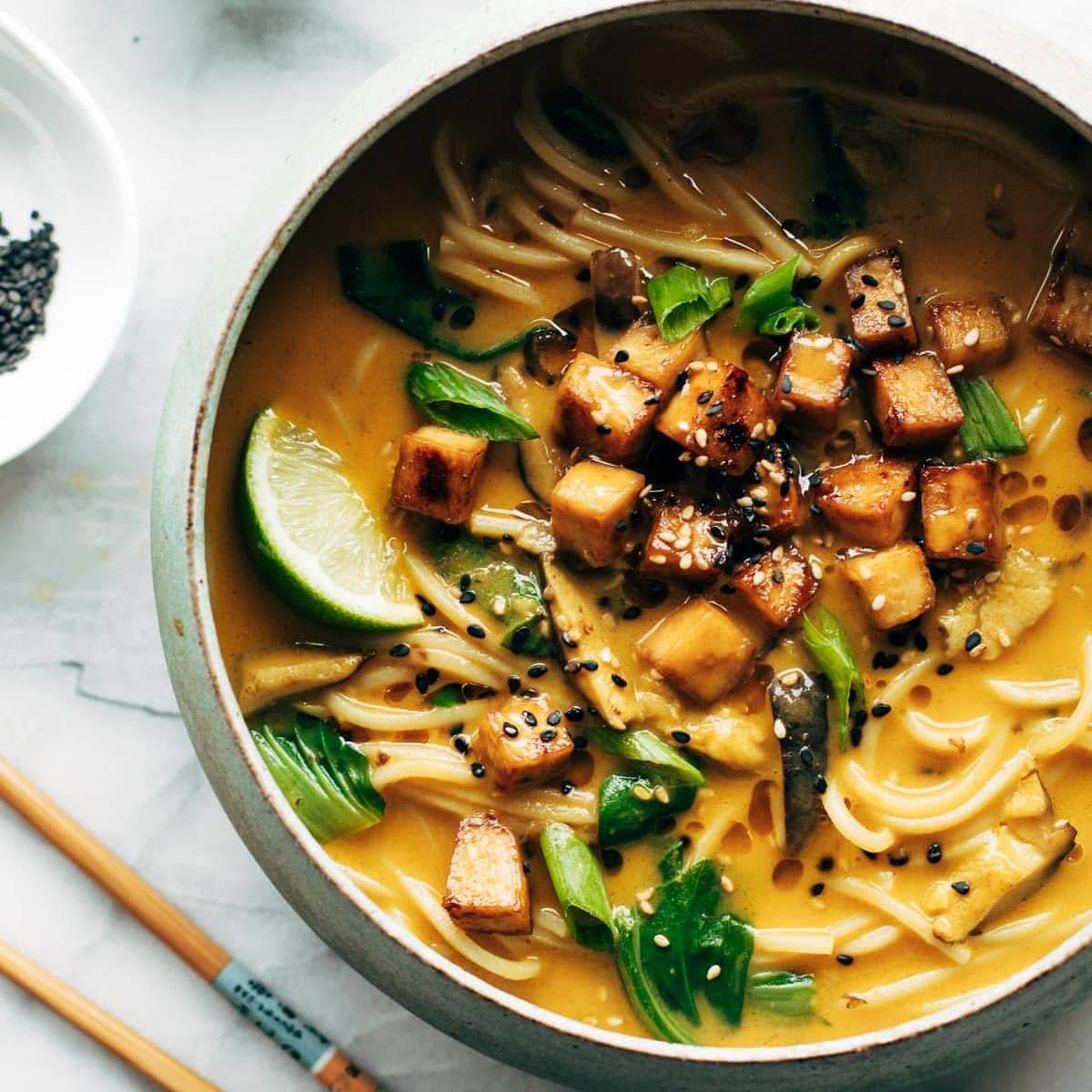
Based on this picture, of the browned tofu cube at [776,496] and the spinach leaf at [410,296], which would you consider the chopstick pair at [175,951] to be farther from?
the browned tofu cube at [776,496]

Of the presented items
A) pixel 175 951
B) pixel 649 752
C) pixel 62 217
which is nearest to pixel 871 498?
pixel 649 752

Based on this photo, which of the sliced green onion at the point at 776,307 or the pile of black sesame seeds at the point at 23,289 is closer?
the sliced green onion at the point at 776,307

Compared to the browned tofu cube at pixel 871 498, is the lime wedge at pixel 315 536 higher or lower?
higher

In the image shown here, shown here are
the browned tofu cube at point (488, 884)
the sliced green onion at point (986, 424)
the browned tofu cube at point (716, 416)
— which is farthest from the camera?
the sliced green onion at point (986, 424)

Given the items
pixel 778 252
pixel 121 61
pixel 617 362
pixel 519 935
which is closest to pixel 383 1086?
pixel 519 935

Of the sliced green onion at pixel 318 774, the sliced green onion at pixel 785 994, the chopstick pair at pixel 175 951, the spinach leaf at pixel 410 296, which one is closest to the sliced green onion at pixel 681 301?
the spinach leaf at pixel 410 296
